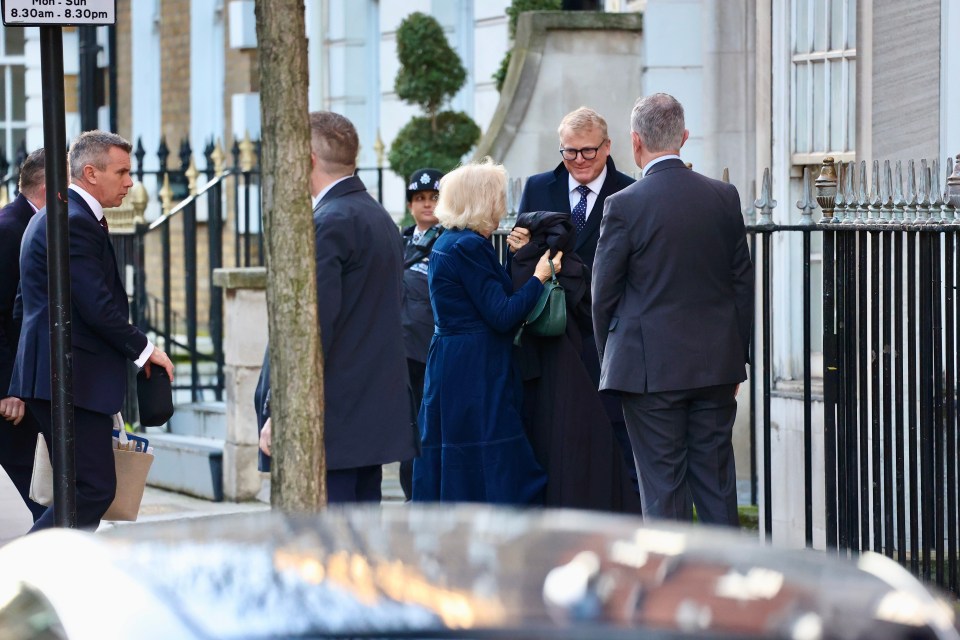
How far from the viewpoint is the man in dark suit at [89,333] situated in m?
6.45

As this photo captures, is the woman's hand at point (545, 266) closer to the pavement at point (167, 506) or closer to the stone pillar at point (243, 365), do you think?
the pavement at point (167, 506)

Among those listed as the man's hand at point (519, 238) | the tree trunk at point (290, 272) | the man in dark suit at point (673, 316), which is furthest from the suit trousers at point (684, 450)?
the tree trunk at point (290, 272)

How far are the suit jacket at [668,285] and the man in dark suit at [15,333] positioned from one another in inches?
98.7

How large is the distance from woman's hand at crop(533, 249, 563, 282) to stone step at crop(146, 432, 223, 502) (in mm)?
3851

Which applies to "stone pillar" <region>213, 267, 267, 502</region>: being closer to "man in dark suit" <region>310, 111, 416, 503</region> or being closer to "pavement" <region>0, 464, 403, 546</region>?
"pavement" <region>0, 464, 403, 546</region>

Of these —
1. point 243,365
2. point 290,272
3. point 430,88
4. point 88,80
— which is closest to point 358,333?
point 290,272

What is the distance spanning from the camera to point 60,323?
603 cm

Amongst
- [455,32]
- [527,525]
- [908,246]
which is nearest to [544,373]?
[908,246]

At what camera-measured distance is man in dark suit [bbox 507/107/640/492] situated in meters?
7.29

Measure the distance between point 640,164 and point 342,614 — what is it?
4485 mm

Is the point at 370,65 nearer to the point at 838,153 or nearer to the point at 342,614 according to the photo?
the point at 838,153

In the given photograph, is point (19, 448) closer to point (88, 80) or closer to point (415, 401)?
point (415, 401)

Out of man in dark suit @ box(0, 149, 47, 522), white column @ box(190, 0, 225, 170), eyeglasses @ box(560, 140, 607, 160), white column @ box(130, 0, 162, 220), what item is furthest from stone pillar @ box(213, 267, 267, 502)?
white column @ box(130, 0, 162, 220)

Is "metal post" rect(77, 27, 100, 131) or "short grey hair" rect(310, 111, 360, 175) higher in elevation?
"metal post" rect(77, 27, 100, 131)
